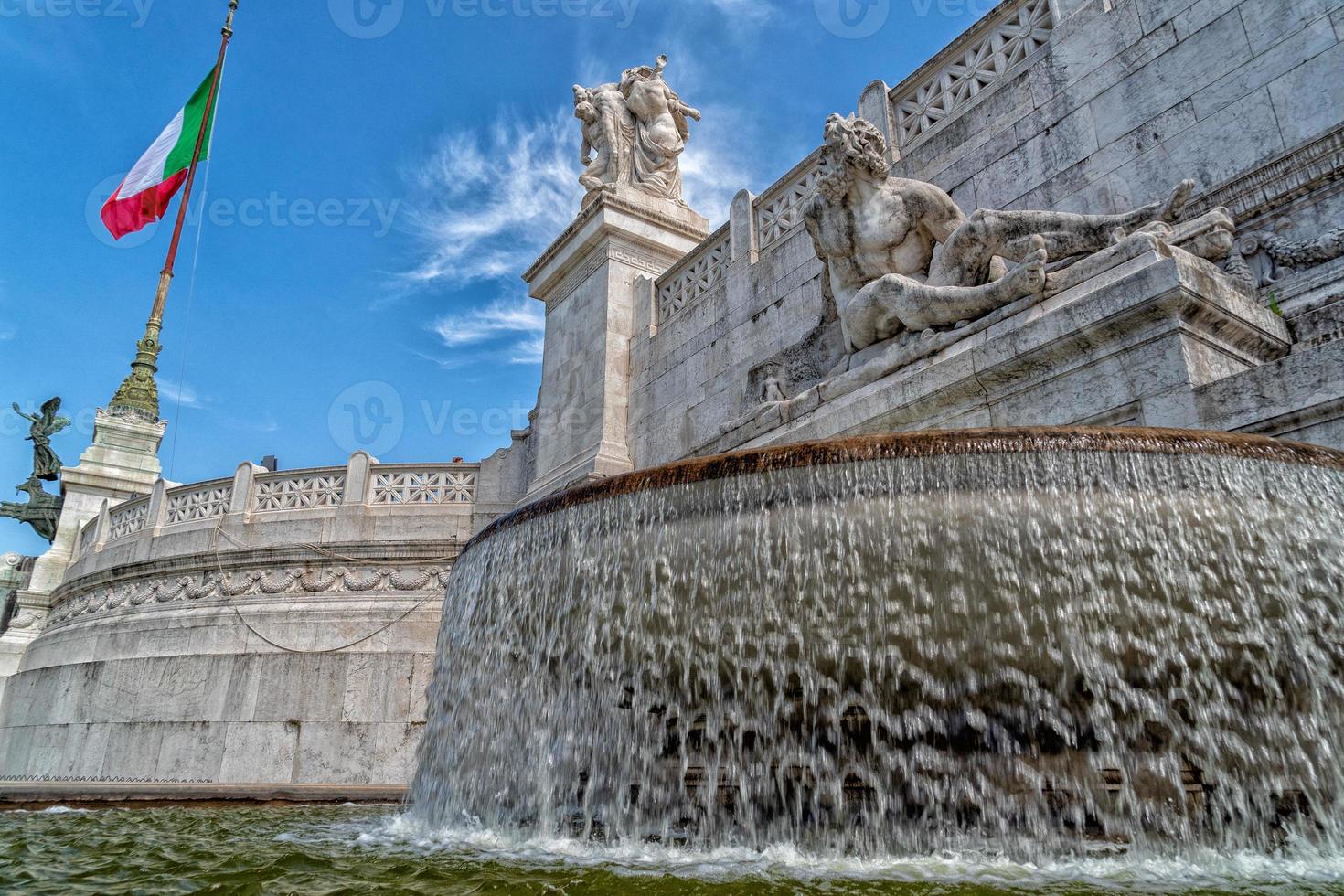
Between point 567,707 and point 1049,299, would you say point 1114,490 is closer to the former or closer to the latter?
point 1049,299

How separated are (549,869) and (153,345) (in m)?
24.7

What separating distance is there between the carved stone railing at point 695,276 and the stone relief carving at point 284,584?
17.6 ft

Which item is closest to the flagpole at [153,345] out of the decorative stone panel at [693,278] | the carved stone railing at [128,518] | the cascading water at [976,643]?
the carved stone railing at [128,518]

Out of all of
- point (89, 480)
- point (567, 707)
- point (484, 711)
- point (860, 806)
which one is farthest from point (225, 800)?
point (89, 480)

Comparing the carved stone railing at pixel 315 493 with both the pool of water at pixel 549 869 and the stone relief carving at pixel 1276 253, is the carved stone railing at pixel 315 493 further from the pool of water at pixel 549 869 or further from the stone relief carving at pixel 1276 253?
the stone relief carving at pixel 1276 253

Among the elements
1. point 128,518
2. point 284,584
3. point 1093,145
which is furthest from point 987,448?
point 128,518

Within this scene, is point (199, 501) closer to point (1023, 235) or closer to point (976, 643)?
point (1023, 235)

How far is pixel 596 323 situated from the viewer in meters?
12.7

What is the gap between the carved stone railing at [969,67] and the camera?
775 centimetres

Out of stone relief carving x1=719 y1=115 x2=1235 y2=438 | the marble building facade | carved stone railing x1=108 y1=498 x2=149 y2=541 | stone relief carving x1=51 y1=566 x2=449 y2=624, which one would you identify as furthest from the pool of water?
carved stone railing x1=108 y1=498 x2=149 y2=541

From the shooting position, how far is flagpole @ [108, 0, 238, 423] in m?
21.6

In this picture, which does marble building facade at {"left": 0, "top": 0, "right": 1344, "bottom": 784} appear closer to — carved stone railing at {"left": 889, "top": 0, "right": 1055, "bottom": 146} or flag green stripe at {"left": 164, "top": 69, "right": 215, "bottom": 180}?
carved stone railing at {"left": 889, "top": 0, "right": 1055, "bottom": 146}

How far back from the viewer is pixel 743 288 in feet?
34.4

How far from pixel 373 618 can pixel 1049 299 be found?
10812 mm
